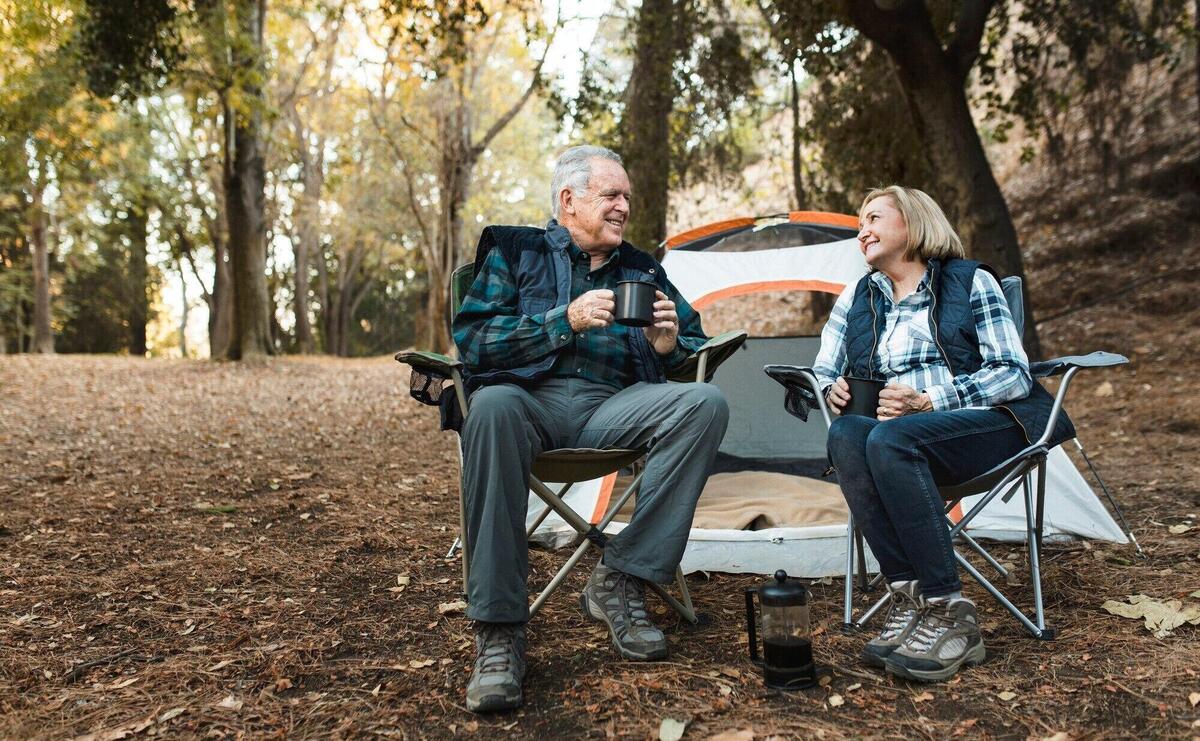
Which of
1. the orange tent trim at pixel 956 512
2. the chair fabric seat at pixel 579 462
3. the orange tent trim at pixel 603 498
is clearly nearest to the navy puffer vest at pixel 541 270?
the chair fabric seat at pixel 579 462

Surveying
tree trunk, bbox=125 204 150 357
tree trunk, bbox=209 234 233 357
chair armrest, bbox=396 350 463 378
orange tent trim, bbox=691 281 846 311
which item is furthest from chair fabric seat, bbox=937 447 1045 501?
tree trunk, bbox=125 204 150 357

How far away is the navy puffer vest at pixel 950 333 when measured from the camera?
6.90ft

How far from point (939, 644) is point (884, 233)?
102cm

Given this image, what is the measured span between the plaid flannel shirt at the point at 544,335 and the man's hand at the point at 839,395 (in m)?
0.40

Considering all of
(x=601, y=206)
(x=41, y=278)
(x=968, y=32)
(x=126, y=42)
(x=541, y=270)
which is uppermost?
(x=126, y=42)

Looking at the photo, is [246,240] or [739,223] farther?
[246,240]

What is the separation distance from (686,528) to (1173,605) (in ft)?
4.11

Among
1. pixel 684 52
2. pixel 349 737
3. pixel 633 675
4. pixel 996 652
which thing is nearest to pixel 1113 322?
pixel 684 52

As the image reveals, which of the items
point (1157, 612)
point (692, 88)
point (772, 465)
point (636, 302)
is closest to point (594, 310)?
point (636, 302)

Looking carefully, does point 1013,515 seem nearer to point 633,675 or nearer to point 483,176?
point 633,675

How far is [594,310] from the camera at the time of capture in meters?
2.10

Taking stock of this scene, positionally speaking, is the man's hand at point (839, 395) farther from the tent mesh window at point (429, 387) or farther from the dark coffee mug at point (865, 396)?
the tent mesh window at point (429, 387)

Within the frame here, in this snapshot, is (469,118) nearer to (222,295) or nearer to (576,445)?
(222,295)

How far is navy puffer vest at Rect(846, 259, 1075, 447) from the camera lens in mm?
2104
